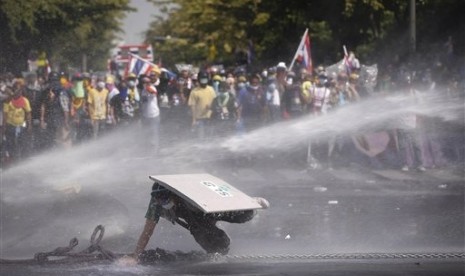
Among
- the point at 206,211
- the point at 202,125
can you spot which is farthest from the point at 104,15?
the point at 206,211

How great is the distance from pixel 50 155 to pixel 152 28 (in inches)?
2470

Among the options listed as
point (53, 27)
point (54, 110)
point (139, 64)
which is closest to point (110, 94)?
point (54, 110)

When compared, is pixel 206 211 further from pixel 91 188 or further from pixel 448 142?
pixel 448 142

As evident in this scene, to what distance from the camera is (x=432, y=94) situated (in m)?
15.7

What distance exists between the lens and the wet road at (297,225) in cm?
797

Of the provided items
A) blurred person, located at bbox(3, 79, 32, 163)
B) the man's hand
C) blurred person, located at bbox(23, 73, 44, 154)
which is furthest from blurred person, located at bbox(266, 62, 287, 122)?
the man's hand

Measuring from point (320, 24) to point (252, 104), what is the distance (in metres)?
15.2

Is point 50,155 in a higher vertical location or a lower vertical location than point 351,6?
lower

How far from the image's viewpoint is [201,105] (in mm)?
17500

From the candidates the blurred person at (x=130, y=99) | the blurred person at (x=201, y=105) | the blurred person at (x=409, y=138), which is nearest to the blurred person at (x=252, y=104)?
the blurred person at (x=201, y=105)

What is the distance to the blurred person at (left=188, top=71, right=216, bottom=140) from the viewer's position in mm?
16927

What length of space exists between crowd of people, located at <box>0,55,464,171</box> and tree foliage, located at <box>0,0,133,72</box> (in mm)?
10496

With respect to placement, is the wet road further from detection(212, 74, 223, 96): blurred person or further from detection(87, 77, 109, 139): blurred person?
detection(212, 74, 223, 96): blurred person

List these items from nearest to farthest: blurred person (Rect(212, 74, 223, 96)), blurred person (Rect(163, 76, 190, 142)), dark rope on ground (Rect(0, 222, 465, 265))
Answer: dark rope on ground (Rect(0, 222, 465, 265)) → blurred person (Rect(163, 76, 190, 142)) → blurred person (Rect(212, 74, 223, 96))
